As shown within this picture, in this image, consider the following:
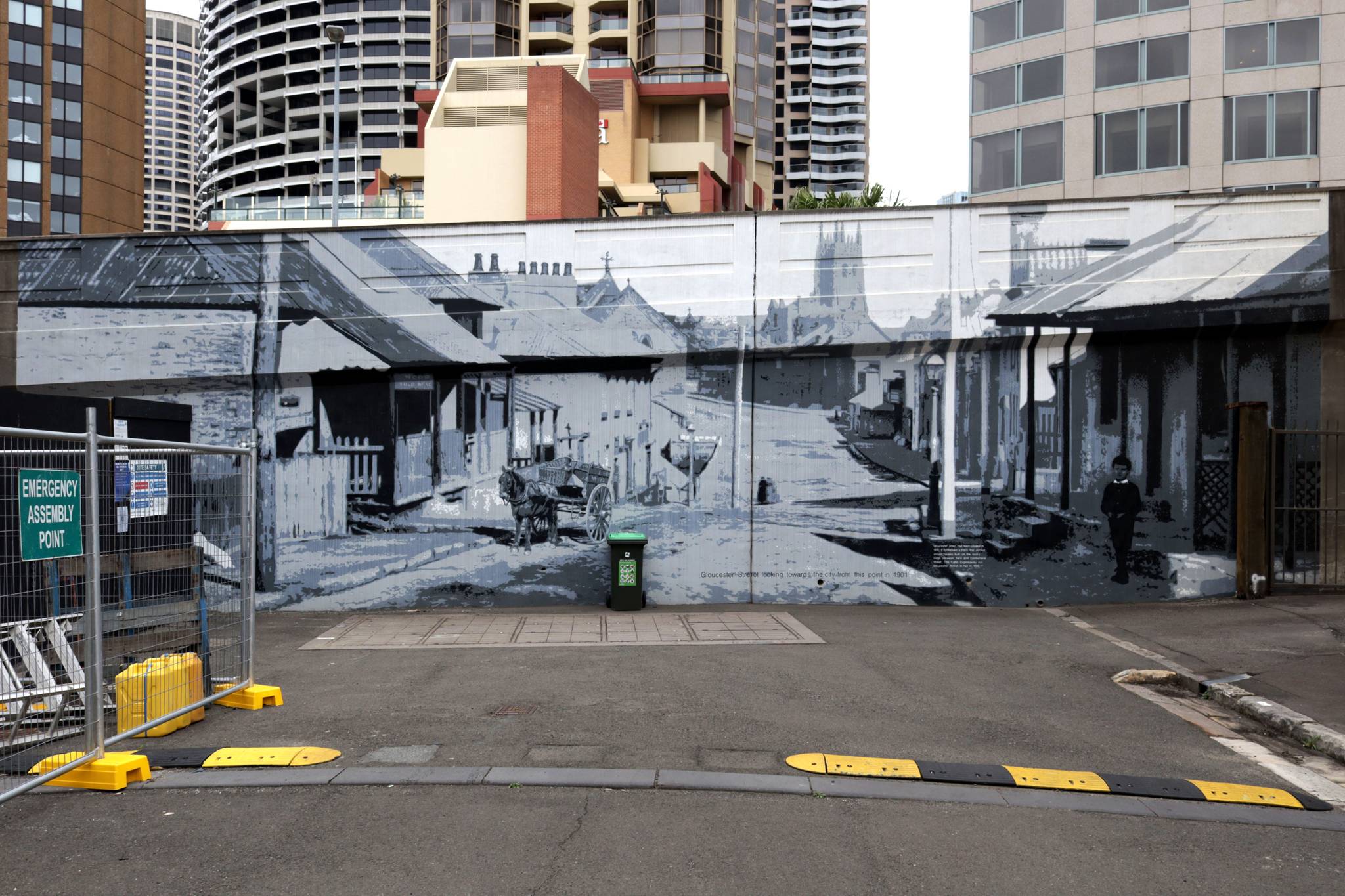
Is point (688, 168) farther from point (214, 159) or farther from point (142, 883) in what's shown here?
point (214, 159)

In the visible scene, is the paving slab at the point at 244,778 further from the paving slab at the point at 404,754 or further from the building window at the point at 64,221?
the building window at the point at 64,221

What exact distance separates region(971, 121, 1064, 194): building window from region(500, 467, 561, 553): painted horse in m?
35.0

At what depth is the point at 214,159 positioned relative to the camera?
10494cm

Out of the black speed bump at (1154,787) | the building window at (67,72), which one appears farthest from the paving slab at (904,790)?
the building window at (67,72)

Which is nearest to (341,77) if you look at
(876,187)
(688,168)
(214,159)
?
(214,159)

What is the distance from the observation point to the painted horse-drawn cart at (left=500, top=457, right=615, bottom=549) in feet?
45.7

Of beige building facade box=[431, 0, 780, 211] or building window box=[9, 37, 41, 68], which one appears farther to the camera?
building window box=[9, 37, 41, 68]

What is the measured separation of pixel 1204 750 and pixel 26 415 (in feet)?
35.3

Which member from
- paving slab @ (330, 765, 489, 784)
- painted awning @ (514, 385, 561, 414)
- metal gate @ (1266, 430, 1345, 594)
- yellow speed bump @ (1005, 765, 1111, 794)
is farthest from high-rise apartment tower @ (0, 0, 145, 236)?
yellow speed bump @ (1005, 765, 1111, 794)

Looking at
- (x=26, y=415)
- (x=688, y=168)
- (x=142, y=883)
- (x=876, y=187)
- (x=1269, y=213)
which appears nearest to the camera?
(x=142, y=883)

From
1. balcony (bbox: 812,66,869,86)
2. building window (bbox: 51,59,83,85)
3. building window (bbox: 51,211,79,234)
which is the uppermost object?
balcony (bbox: 812,66,869,86)

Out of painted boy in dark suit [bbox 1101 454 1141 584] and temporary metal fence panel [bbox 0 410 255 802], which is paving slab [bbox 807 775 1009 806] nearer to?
temporary metal fence panel [bbox 0 410 255 802]

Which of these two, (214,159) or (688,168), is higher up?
(214,159)

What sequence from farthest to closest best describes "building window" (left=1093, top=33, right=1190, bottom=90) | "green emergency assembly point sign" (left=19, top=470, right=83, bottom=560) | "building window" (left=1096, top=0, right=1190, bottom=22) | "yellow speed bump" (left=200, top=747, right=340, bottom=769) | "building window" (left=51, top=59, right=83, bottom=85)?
"building window" (left=51, top=59, right=83, bottom=85), "building window" (left=1096, top=0, right=1190, bottom=22), "building window" (left=1093, top=33, right=1190, bottom=90), "yellow speed bump" (left=200, top=747, right=340, bottom=769), "green emergency assembly point sign" (left=19, top=470, right=83, bottom=560)
